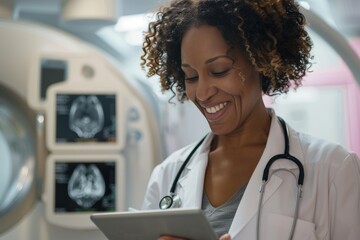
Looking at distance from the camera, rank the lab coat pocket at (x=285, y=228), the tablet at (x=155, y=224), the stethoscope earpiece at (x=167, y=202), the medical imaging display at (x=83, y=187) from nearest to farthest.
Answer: the tablet at (x=155, y=224)
the lab coat pocket at (x=285, y=228)
the stethoscope earpiece at (x=167, y=202)
the medical imaging display at (x=83, y=187)

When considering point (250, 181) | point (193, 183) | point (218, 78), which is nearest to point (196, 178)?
point (193, 183)

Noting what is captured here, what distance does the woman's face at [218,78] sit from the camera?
4.39ft

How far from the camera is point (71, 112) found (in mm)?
2217

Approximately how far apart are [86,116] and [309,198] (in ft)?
3.70

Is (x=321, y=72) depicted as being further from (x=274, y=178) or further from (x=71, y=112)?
(x=274, y=178)

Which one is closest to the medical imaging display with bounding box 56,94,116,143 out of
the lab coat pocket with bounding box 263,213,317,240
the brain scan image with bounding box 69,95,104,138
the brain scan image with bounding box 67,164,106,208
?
the brain scan image with bounding box 69,95,104,138

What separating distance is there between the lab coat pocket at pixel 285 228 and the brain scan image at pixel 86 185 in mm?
1040

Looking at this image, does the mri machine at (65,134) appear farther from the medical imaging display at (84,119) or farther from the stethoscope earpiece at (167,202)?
the stethoscope earpiece at (167,202)

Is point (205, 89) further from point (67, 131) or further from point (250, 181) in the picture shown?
point (67, 131)

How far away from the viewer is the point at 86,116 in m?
2.22

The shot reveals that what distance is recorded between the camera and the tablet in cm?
112

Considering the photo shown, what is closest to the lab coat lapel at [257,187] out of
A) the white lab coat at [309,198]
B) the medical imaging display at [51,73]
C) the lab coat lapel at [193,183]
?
the white lab coat at [309,198]

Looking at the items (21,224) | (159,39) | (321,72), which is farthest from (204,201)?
(321,72)

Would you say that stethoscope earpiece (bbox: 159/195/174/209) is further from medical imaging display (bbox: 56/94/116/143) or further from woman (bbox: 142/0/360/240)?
medical imaging display (bbox: 56/94/116/143)
